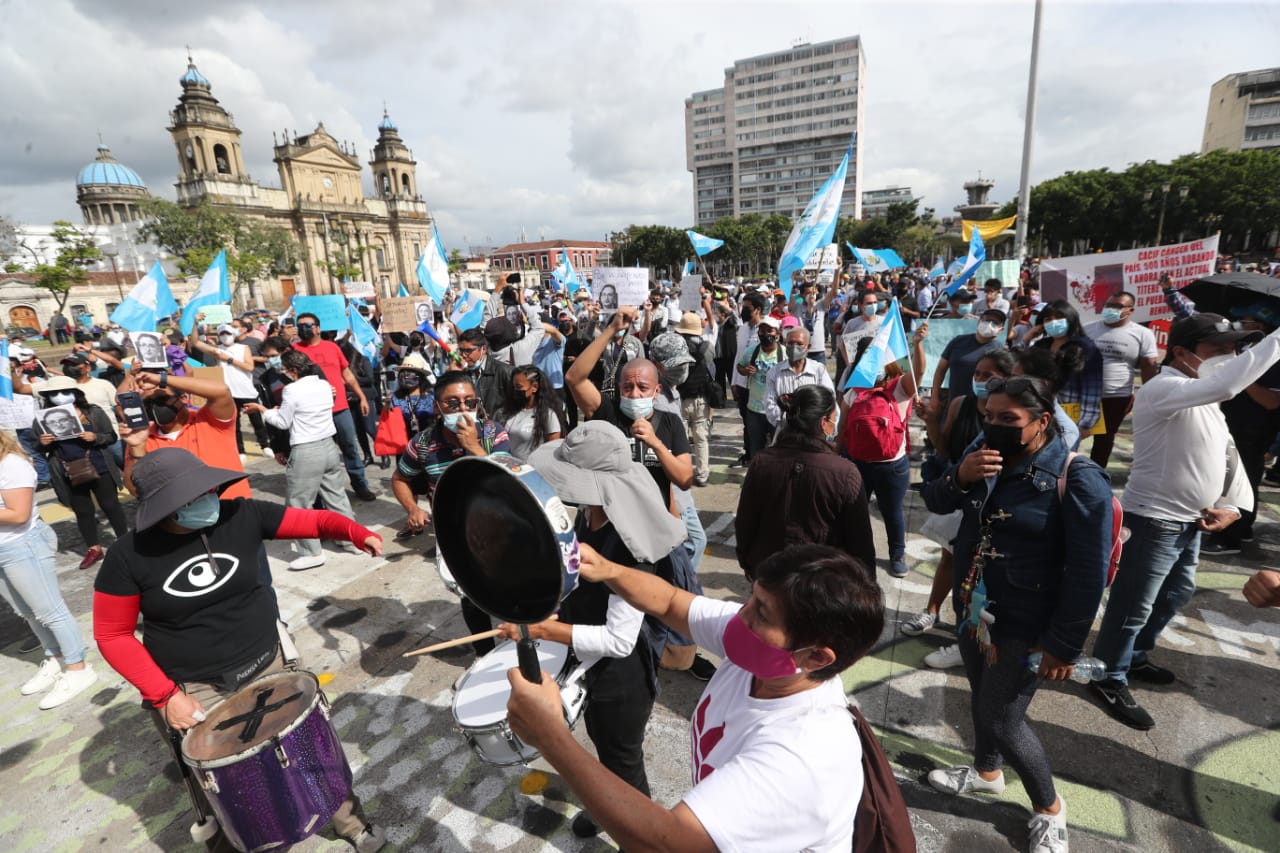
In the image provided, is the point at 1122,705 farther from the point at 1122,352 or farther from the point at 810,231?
the point at 810,231

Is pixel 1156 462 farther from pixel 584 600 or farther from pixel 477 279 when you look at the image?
pixel 477 279

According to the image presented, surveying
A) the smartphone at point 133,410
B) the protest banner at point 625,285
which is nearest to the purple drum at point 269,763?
the smartphone at point 133,410

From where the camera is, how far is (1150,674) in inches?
137

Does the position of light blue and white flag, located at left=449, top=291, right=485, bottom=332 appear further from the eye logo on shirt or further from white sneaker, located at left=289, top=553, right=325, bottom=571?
the eye logo on shirt

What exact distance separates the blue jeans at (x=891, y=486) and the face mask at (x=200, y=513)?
152 inches

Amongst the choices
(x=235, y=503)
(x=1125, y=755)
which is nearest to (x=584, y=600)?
(x=235, y=503)

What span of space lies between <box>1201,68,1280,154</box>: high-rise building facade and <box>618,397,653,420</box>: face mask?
8951cm

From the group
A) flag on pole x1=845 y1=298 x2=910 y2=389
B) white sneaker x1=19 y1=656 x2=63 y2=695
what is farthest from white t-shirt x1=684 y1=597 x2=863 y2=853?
white sneaker x1=19 y1=656 x2=63 y2=695

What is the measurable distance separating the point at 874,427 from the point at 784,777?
3.53 meters

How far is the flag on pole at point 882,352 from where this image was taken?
426cm

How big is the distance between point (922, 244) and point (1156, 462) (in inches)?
3086

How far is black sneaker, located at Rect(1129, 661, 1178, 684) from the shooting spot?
345 cm

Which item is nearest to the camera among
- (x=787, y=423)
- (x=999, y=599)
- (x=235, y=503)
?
(x=999, y=599)

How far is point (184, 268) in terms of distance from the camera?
36.6 meters
